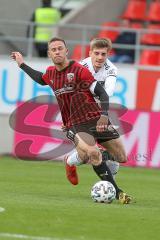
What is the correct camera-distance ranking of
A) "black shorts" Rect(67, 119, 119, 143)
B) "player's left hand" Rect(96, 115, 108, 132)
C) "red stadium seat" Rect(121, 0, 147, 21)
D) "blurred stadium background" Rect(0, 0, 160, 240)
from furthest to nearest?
"red stadium seat" Rect(121, 0, 147, 21), "black shorts" Rect(67, 119, 119, 143), "player's left hand" Rect(96, 115, 108, 132), "blurred stadium background" Rect(0, 0, 160, 240)

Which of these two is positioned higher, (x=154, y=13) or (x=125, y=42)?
(x=154, y=13)

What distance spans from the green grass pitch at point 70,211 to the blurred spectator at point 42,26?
24.3ft

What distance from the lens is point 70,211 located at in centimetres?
1016

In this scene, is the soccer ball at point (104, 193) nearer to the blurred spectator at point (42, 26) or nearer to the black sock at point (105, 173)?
the black sock at point (105, 173)

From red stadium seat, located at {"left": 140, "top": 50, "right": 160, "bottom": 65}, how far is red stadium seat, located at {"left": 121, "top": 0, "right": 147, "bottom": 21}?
7.06 feet

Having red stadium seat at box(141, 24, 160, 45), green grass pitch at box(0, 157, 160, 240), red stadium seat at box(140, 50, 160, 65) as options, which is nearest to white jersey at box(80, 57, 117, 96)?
green grass pitch at box(0, 157, 160, 240)

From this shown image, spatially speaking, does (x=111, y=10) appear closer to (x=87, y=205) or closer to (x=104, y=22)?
(x=104, y=22)

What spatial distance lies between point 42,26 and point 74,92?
411 inches

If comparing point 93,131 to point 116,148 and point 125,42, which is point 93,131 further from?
point 125,42

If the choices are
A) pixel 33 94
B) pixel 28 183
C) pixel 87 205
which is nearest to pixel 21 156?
pixel 33 94

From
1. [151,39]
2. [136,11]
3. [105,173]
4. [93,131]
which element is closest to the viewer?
[105,173]

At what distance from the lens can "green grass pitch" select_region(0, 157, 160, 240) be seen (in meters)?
8.81

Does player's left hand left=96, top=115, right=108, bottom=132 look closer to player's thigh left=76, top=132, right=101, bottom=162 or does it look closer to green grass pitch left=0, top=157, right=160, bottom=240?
player's thigh left=76, top=132, right=101, bottom=162

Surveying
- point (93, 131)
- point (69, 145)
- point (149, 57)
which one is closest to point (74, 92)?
point (93, 131)
